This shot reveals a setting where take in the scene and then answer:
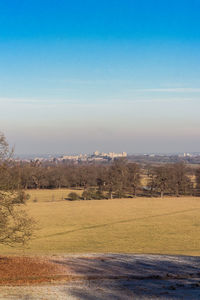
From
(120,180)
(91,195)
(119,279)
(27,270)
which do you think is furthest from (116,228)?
(120,180)

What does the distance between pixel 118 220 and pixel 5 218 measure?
39.9 metres

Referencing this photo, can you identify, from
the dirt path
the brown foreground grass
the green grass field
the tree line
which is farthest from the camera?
the tree line

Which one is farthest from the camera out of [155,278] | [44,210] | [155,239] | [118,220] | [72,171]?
[72,171]

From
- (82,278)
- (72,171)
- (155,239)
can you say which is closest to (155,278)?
(82,278)

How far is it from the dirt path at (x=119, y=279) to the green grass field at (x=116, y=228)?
24.0ft

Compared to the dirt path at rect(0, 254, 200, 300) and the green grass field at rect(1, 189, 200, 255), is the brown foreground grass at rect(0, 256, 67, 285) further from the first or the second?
the green grass field at rect(1, 189, 200, 255)

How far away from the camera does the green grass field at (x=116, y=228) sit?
34156 mm

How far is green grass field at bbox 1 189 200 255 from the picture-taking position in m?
34.2

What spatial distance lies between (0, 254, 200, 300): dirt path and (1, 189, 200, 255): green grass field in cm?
733

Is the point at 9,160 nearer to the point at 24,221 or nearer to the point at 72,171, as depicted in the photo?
the point at 24,221

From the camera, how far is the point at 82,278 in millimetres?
18609

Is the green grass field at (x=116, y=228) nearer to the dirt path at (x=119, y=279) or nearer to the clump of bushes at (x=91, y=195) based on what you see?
the dirt path at (x=119, y=279)

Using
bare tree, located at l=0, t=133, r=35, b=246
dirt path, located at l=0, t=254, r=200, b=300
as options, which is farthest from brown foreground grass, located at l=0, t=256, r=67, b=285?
bare tree, located at l=0, t=133, r=35, b=246

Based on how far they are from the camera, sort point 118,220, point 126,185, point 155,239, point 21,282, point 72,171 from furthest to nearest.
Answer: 1. point 72,171
2. point 126,185
3. point 118,220
4. point 155,239
5. point 21,282
